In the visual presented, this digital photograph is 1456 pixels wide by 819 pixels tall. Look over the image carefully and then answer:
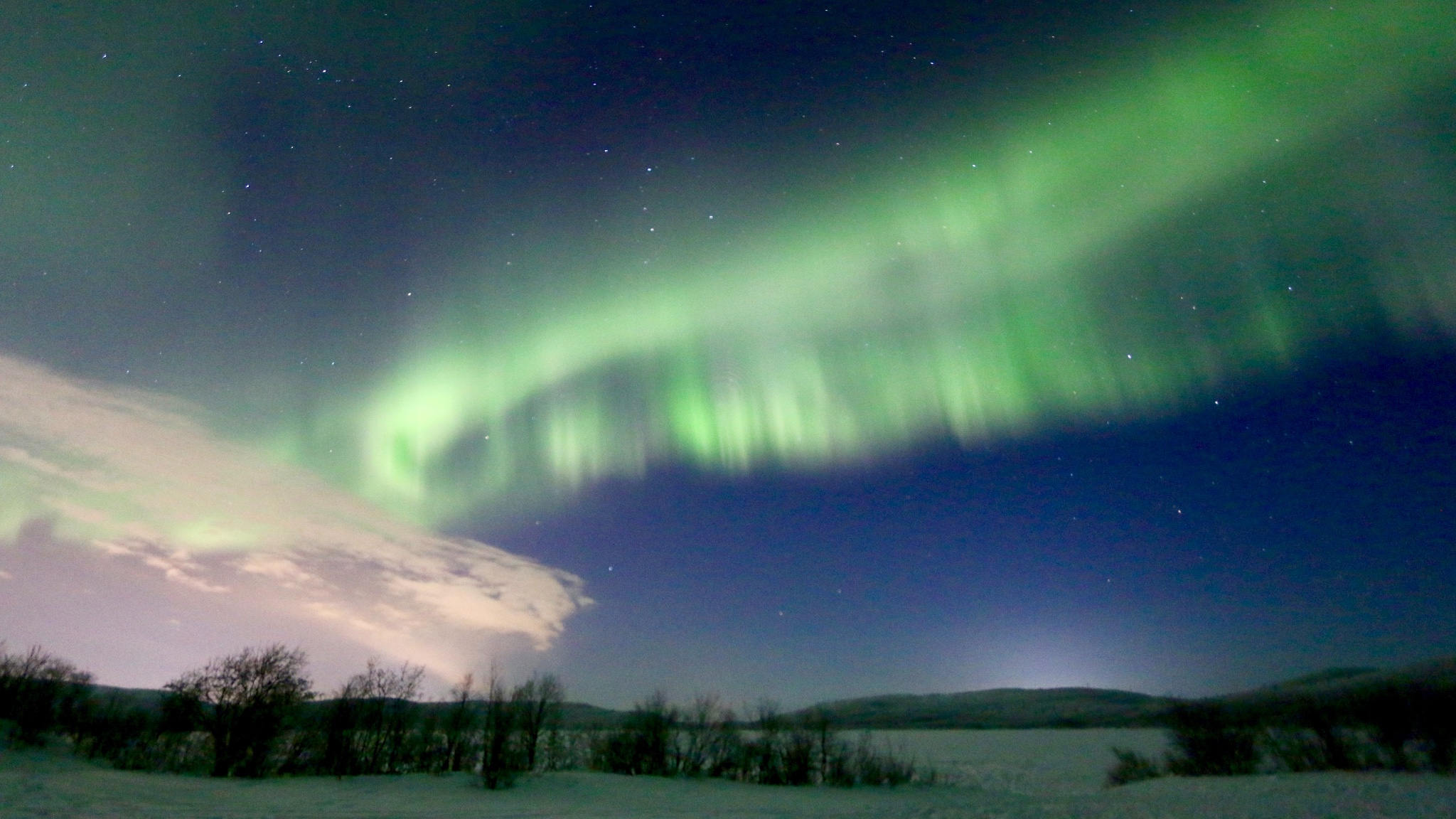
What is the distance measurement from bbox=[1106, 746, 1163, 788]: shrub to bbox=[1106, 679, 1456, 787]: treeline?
74 millimetres

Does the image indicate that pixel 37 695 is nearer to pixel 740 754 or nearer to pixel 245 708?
pixel 245 708

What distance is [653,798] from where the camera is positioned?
1799 inches

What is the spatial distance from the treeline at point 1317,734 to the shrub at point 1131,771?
7 centimetres

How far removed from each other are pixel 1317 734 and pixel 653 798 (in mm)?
45230

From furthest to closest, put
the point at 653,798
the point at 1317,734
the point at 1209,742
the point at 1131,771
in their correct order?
the point at 1131,771 < the point at 1209,742 < the point at 1317,734 < the point at 653,798

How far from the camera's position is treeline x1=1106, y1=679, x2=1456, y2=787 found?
150 feet

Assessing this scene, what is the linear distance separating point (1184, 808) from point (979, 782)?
40476 millimetres

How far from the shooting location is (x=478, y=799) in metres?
41.3

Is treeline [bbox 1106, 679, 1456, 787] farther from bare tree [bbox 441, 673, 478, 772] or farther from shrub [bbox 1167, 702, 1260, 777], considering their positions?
bare tree [bbox 441, 673, 478, 772]

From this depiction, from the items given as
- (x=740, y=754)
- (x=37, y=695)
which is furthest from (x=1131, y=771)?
(x=37, y=695)

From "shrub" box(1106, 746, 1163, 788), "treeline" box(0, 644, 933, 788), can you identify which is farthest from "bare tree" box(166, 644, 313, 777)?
"shrub" box(1106, 746, 1163, 788)

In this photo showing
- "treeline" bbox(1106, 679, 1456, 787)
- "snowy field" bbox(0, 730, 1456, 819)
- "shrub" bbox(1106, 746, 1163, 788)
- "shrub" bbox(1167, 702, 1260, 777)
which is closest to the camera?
"snowy field" bbox(0, 730, 1456, 819)

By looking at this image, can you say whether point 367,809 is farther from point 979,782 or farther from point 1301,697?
point 1301,697

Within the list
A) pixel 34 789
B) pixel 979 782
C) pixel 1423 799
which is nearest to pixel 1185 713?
pixel 979 782
